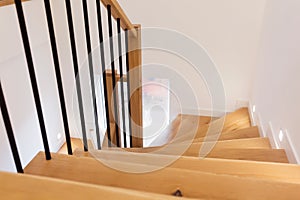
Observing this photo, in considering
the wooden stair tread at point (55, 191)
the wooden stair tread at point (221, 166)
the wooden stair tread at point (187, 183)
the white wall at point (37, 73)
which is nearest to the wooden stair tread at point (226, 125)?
the white wall at point (37, 73)

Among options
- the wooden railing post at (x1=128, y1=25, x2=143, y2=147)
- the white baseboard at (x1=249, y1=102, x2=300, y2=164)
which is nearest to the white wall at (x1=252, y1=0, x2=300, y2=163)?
the white baseboard at (x1=249, y1=102, x2=300, y2=164)

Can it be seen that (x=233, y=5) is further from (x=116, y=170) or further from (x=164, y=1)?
(x=116, y=170)

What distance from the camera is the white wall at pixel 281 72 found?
1.85m

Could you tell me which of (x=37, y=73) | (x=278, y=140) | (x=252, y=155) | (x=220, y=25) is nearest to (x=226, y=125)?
(x=220, y=25)

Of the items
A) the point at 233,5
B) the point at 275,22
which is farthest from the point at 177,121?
the point at 275,22

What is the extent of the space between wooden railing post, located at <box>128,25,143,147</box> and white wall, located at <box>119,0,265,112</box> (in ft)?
5.48

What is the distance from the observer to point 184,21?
145 inches

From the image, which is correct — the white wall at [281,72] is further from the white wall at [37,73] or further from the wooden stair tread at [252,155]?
the white wall at [37,73]

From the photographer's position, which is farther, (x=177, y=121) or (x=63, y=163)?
(x=177, y=121)

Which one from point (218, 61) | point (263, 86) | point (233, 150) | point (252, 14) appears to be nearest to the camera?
point (233, 150)

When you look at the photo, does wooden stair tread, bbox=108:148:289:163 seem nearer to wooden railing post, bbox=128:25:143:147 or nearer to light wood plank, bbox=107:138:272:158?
light wood plank, bbox=107:138:272:158

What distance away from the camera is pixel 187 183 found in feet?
3.29

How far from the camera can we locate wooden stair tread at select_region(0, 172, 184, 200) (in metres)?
0.77

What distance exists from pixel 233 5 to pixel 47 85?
276 centimetres
